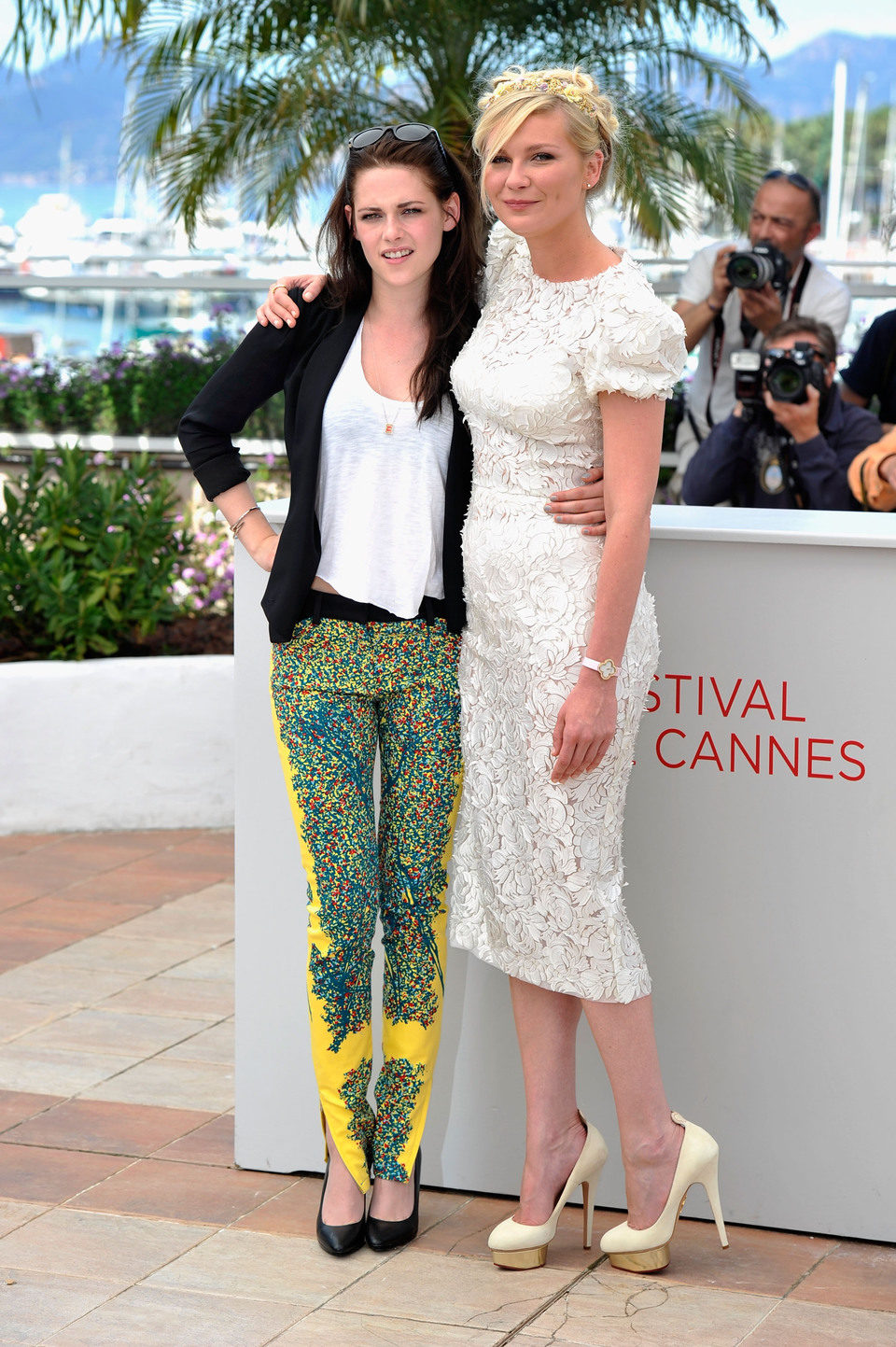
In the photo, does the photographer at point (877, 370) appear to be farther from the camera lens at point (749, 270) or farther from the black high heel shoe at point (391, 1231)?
the black high heel shoe at point (391, 1231)

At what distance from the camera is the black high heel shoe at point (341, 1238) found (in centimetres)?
272

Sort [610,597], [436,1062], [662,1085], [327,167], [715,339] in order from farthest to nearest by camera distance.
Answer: [327,167]
[715,339]
[436,1062]
[662,1085]
[610,597]

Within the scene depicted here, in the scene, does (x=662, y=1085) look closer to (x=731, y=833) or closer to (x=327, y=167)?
(x=731, y=833)

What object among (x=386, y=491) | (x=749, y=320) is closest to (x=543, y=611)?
(x=386, y=491)

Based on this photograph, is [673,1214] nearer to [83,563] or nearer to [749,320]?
[749,320]

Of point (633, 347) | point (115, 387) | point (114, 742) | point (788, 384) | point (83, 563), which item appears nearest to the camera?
point (633, 347)

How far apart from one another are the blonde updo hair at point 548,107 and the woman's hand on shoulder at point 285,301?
0.36 metres

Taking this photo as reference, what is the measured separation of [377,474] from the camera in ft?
8.37

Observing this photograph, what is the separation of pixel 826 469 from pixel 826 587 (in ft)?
5.35

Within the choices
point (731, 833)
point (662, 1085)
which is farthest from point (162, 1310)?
point (731, 833)

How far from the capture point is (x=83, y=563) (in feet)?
18.4

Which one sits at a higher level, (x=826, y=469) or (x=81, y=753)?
(x=826, y=469)

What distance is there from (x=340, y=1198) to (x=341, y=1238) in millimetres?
63

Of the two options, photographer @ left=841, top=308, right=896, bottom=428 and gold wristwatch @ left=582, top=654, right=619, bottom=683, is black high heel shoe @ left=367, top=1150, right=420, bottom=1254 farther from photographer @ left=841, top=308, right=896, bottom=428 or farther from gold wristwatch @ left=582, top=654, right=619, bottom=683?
photographer @ left=841, top=308, right=896, bottom=428
